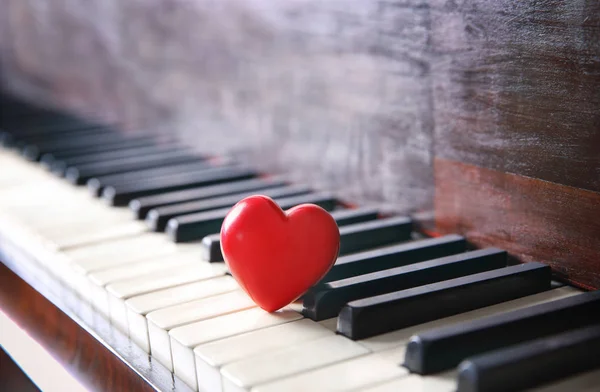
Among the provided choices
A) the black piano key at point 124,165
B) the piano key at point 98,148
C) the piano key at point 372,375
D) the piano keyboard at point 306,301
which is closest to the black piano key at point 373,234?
the piano keyboard at point 306,301

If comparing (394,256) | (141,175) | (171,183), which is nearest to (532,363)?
(394,256)

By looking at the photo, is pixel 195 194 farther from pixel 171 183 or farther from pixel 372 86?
pixel 372 86

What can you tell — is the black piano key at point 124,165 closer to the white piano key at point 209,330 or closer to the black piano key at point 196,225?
the black piano key at point 196,225

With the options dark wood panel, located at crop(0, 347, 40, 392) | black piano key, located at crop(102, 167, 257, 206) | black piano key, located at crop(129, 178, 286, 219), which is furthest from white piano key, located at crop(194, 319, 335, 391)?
dark wood panel, located at crop(0, 347, 40, 392)

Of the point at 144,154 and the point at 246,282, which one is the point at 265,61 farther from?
the point at 246,282

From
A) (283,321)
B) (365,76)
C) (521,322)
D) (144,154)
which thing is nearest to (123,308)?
(283,321)
